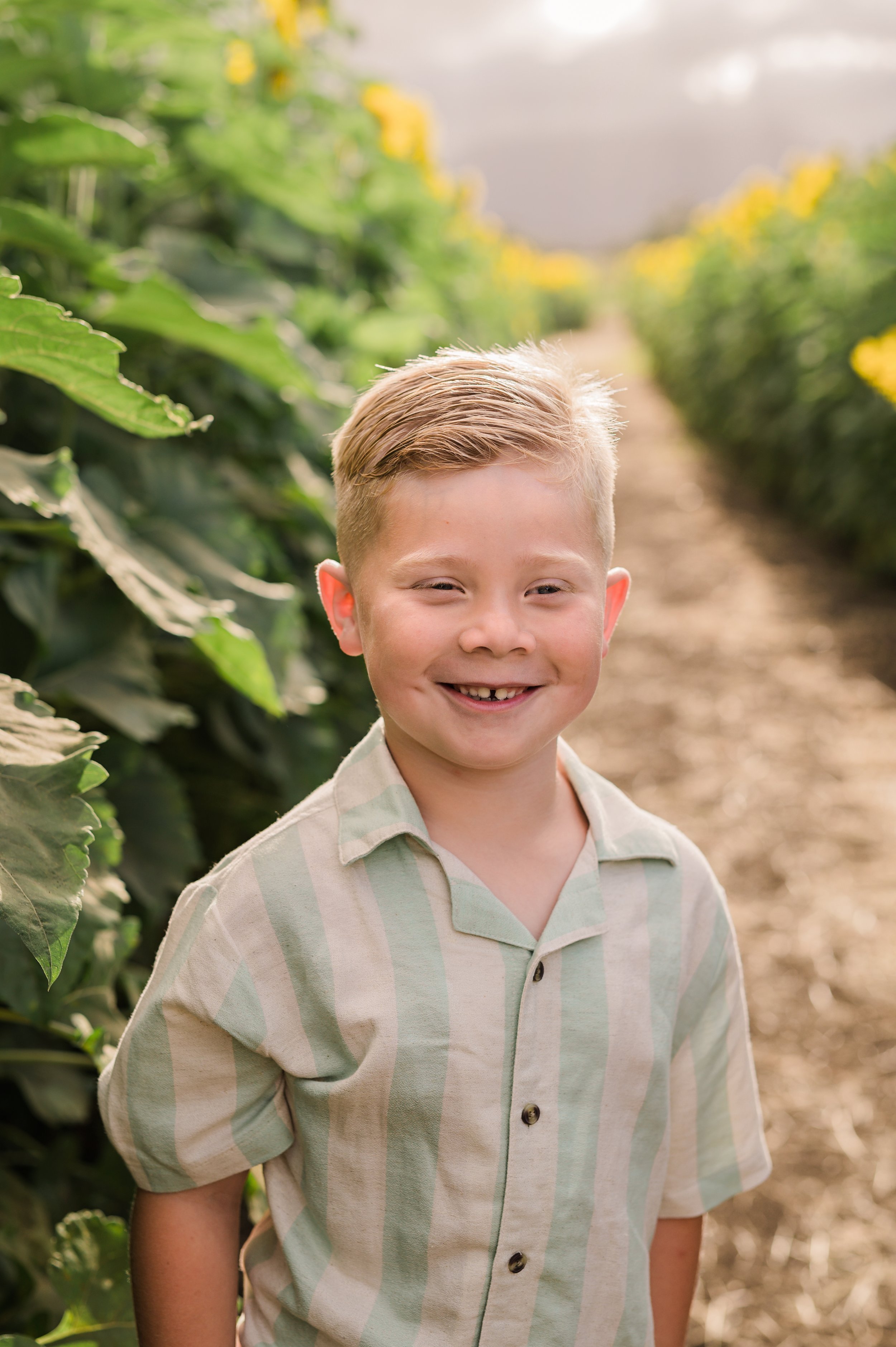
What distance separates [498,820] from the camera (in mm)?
1015

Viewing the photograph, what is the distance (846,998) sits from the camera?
9.16 ft

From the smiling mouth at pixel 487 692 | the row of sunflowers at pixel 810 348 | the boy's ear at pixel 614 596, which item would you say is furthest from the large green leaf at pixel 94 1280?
the row of sunflowers at pixel 810 348

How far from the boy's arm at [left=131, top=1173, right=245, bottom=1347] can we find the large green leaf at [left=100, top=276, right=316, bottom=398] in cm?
90

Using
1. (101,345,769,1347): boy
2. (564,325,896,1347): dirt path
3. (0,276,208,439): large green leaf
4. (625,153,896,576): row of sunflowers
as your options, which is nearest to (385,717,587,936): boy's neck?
(101,345,769,1347): boy

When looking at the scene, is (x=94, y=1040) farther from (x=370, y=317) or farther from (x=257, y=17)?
(x=257, y=17)

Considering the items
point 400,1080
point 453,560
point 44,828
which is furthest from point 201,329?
point 400,1080

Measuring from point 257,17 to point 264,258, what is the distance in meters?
Answer: 0.93

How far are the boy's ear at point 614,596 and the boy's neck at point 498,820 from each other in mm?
122

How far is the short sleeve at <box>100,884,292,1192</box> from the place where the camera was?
911 mm

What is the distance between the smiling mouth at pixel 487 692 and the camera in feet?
3.08

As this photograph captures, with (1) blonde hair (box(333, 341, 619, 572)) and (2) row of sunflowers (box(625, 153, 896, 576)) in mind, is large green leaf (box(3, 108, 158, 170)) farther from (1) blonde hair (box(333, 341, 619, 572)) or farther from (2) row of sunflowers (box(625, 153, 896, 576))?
(2) row of sunflowers (box(625, 153, 896, 576))

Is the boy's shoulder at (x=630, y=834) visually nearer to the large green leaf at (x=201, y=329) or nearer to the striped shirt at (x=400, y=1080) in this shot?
the striped shirt at (x=400, y=1080)

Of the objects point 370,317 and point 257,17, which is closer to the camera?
point 370,317

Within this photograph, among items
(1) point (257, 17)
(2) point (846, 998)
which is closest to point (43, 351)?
(2) point (846, 998)
